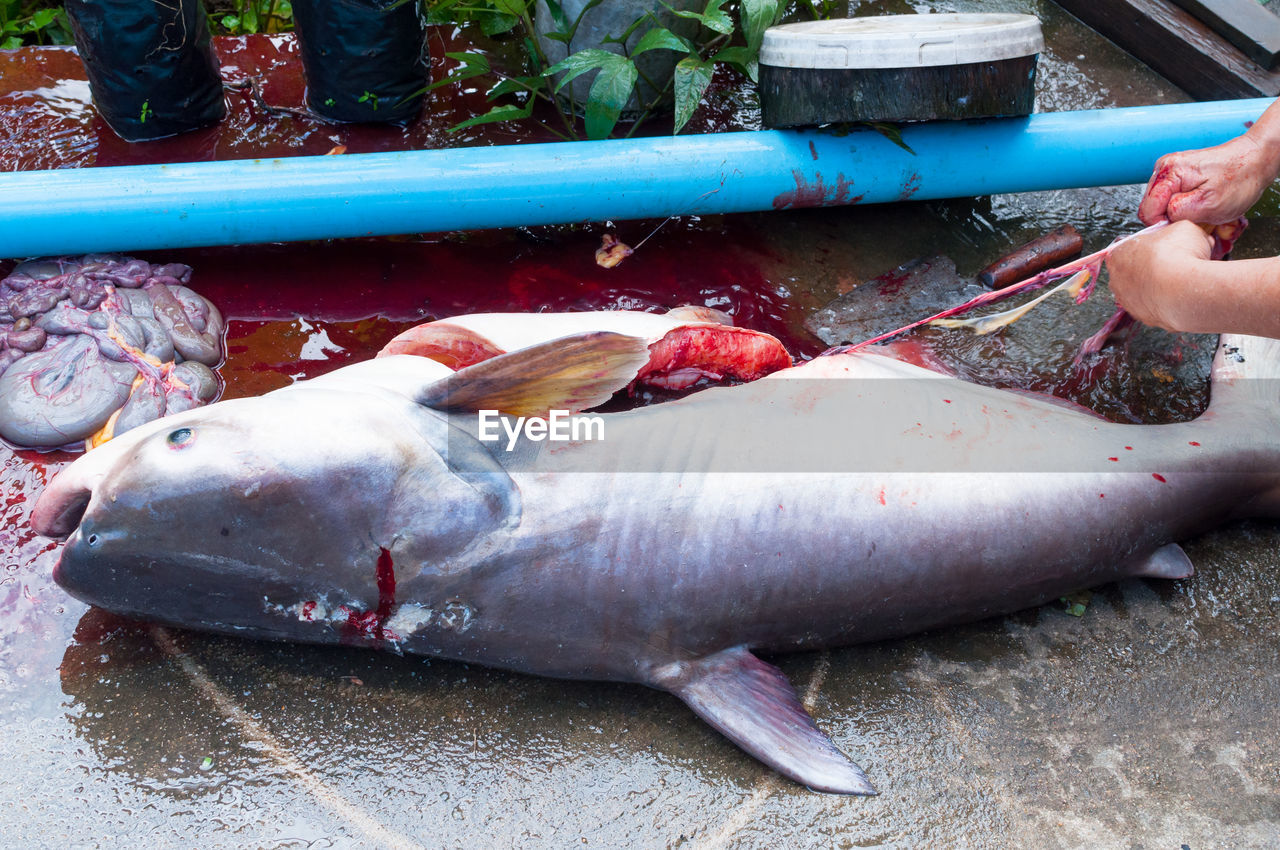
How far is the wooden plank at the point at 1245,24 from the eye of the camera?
14.4 ft

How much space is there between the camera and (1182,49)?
178 inches

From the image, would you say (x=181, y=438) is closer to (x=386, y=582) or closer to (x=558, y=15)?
(x=386, y=582)

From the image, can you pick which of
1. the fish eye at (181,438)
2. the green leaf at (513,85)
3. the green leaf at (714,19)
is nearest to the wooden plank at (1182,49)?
the green leaf at (714,19)

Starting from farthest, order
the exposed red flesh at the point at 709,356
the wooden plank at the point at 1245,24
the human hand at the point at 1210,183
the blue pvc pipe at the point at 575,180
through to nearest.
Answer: the wooden plank at the point at 1245,24, the blue pvc pipe at the point at 575,180, the exposed red flesh at the point at 709,356, the human hand at the point at 1210,183

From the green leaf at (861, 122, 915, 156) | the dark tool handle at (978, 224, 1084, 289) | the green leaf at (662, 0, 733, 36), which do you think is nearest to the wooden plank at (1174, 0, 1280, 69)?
the dark tool handle at (978, 224, 1084, 289)

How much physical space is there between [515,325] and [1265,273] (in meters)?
2.03

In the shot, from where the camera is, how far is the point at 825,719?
2643 mm

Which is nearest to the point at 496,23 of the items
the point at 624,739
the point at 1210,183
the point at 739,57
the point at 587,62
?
the point at 587,62

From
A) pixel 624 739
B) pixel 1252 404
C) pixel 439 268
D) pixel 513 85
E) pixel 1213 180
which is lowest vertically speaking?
pixel 624 739

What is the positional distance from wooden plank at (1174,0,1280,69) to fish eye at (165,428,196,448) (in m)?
4.89

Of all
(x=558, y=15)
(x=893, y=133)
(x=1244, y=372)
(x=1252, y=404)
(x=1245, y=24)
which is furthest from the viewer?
(x=1245, y=24)

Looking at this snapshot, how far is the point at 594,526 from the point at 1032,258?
230cm

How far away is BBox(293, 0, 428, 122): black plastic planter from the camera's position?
3729 mm

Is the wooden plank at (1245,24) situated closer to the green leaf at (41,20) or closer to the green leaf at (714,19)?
the green leaf at (714,19)
